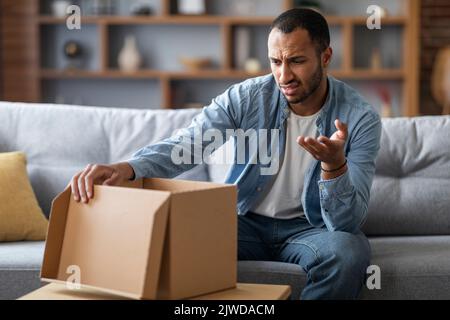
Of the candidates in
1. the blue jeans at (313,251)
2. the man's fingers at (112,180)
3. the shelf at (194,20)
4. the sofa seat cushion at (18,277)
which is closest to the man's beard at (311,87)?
the blue jeans at (313,251)

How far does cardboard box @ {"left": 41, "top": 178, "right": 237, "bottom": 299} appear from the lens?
72.1 inches

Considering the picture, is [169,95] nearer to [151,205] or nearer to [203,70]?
[203,70]

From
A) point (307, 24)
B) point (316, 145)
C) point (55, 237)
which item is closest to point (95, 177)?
point (55, 237)

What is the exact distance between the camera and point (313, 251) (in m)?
2.30

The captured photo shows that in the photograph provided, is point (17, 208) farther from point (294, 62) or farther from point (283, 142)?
point (294, 62)

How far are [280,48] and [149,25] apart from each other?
357 centimetres

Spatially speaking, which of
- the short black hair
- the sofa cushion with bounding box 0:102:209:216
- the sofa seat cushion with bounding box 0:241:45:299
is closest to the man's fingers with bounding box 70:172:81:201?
the sofa seat cushion with bounding box 0:241:45:299

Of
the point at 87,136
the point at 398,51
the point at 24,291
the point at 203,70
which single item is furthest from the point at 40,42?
the point at 24,291

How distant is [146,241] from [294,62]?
80 cm

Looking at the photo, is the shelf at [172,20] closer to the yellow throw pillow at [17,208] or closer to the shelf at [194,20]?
the shelf at [194,20]

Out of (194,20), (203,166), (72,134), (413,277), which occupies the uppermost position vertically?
(194,20)

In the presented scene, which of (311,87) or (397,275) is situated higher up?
(311,87)

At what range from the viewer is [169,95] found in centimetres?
575

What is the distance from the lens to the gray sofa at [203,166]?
282cm
